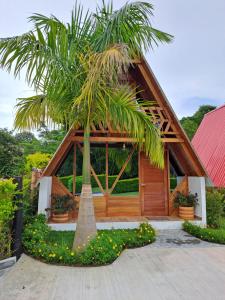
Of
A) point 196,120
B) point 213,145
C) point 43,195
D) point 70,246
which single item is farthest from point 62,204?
point 196,120

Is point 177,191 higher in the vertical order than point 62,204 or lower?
higher

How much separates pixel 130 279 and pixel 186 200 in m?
4.44

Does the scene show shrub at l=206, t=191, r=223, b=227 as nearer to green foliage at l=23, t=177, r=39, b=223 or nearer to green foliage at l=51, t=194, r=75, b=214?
green foliage at l=51, t=194, r=75, b=214

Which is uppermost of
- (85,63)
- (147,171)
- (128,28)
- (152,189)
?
(128,28)

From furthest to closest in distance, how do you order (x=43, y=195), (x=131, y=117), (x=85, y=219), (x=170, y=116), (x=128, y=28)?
1. (x=170, y=116)
2. (x=43, y=195)
3. (x=131, y=117)
4. (x=85, y=219)
5. (x=128, y=28)

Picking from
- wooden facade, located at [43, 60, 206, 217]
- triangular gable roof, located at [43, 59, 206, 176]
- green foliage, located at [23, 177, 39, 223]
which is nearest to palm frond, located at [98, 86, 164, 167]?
wooden facade, located at [43, 60, 206, 217]

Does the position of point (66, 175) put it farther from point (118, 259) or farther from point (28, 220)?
point (118, 259)

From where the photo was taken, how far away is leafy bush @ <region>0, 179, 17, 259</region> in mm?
4199

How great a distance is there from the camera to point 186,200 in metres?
7.59

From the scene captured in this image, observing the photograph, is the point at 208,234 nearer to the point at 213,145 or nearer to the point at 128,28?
the point at 128,28

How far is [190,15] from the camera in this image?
→ 789cm

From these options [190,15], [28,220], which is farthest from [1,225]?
[190,15]

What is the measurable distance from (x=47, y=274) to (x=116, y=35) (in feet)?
16.0

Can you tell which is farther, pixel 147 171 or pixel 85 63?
pixel 147 171
